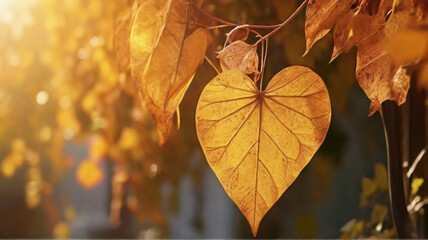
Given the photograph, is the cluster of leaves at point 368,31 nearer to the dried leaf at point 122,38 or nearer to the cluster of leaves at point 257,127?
the cluster of leaves at point 257,127

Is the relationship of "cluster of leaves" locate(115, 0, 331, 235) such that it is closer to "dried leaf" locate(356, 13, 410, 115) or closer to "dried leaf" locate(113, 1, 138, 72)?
"dried leaf" locate(356, 13, 410, 115)

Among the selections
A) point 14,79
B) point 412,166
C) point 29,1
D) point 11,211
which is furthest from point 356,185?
point 11,211

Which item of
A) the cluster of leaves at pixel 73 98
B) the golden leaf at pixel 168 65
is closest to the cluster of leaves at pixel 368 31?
the golden leaf at pixel 168 65

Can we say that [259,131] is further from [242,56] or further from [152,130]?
[152,130]

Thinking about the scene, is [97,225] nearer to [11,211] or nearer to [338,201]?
[11,211]

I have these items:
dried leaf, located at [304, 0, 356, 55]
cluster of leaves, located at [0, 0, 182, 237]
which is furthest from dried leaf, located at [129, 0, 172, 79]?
cluster of leaves, located at [0, 0, 182, 237]
